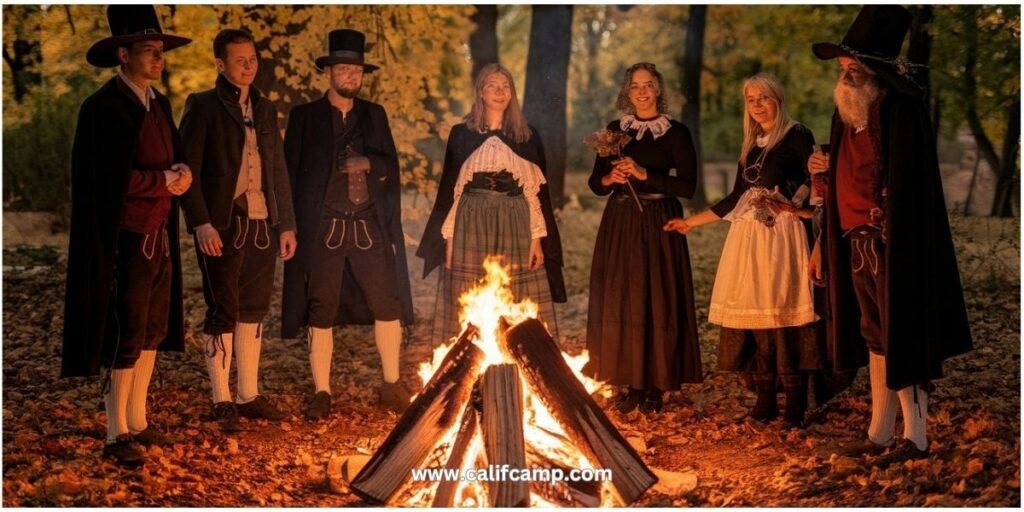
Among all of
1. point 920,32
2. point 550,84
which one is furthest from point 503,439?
point 920,32

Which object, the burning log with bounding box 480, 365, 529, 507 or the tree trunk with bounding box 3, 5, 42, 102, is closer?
the burning log with bounding box 480, 365, 529, 507

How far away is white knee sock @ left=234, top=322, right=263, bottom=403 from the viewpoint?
710 centimetres

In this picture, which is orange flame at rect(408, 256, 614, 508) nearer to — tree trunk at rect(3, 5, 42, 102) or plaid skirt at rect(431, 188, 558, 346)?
plaid skirt at rect(431, 188, 558, 346)

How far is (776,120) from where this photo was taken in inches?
261

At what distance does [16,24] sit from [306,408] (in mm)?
5422

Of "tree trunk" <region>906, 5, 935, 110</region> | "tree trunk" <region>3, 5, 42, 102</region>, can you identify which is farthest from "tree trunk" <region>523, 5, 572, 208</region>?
"tree trunk" <region>3, 5, 42, 102</region>

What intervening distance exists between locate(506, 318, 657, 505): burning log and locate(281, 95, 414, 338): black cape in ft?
5.83

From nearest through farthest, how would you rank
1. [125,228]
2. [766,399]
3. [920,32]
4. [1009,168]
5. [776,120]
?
[125,228] < [776,120] < [766,399] < [920,32] < [1009,168]

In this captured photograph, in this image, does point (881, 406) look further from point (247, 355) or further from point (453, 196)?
point (247, 355)

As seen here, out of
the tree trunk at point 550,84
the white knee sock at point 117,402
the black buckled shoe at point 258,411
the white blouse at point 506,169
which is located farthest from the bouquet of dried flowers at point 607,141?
the tree trunk at point 550,84

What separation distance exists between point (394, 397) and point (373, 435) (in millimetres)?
560

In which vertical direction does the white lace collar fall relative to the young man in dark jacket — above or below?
above

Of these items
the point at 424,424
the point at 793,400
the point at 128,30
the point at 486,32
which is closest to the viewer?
the point at 424,424

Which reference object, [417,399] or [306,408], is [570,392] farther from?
[306,408]
